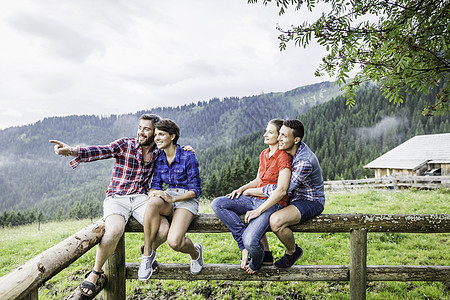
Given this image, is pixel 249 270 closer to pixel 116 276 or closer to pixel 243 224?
pixel 243 224

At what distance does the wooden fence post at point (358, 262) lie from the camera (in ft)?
11.2

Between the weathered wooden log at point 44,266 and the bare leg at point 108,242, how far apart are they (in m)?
0.08

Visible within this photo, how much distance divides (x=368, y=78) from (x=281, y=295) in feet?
12.3

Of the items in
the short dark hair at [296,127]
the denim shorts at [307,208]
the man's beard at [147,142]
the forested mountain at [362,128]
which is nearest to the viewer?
the denim shorts at [307,208]

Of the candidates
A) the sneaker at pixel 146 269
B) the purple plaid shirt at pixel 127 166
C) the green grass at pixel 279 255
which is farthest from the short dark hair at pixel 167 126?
the green grass at pixel 279 255

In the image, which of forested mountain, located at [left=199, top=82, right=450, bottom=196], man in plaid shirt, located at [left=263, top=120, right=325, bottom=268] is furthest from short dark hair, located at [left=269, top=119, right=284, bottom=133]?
forested mountain, located at [left=199, top=82, right=450, bottom=196]

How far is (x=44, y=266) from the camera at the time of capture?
2.30 meters

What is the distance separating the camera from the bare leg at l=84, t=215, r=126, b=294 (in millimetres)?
3189

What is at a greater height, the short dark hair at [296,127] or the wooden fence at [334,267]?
the short dark hair at [296,127]

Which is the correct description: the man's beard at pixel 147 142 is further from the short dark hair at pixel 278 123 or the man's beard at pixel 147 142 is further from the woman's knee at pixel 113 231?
the short dark hair at pixel 278 123

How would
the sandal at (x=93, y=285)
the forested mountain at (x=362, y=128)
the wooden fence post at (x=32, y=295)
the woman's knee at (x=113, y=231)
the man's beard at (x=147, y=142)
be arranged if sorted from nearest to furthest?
the wooden fence post at (x=32, y=295)
the sandal at (x=93, y=285)
the woman's knee at (x=113, y=231)
the man's beard at (x=147, y=142)
the forested mountain at (x=362, y=128)

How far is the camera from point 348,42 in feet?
11.7

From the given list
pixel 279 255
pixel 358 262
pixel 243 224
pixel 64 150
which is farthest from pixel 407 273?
pixel 64 150

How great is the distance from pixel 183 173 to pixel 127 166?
2.73 feet
